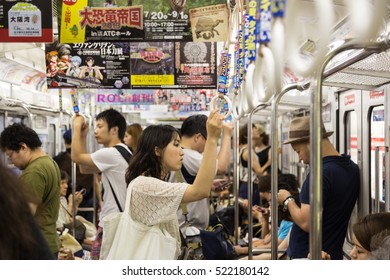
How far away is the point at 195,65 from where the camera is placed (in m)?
5.43

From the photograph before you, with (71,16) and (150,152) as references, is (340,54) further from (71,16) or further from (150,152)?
(71,16)

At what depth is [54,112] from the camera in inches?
360

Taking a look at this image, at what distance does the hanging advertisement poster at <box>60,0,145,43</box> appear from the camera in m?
4.16

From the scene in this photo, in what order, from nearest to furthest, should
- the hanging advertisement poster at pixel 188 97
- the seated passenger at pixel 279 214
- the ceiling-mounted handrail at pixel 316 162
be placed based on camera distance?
the ceiling-mounted handrail at pixel 316 162 → the seated passenger at pixel 279 214 → the hanging advertisement poster at pixel 188 97

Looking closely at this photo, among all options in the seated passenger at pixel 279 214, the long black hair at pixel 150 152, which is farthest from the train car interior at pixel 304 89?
the long black hair at pixel 150 152

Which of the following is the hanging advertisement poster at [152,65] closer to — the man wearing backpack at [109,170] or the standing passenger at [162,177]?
the man wearing backpack at [109,170]

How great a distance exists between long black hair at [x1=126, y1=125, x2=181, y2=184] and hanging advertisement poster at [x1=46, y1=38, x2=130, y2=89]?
2173 mm

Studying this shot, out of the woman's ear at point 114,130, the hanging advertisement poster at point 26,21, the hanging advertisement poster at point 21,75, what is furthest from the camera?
the hanging advertisement poster at point 21,75

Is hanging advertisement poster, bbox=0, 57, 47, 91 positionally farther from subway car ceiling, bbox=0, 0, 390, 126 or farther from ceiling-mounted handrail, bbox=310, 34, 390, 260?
ceiling-mounted handrail, bbox=310, 34, 390, 260

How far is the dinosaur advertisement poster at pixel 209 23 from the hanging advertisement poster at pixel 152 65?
1.00m

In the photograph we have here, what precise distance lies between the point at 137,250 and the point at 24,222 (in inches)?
58.2

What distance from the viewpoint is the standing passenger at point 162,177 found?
264cm
